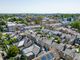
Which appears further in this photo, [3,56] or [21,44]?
[21,44]

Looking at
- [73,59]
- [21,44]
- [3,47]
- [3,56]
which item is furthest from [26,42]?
[73,59]

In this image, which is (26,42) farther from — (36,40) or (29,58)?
(29,58)

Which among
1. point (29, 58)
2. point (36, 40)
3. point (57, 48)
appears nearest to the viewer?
point (29, 58)

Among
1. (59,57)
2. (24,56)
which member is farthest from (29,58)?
(59,57)

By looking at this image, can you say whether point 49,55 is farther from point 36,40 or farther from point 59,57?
point 36,40

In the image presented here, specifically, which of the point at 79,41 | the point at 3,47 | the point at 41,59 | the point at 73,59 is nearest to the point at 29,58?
the point at 41,59

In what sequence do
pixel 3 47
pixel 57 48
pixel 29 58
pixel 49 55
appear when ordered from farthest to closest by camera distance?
1. pixel 3 47
2. pixel 57 48
3. pixel 29 58
4. pixel 49 55

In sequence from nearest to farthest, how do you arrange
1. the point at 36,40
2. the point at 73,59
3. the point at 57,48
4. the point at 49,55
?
the point at 73,59 → the point at 49,55 → the point at 57,48 → the point at 36,40

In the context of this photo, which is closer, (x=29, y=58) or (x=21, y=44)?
(x=29, y=58)

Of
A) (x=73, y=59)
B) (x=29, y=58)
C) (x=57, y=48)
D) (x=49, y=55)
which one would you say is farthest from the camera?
(x=57, y=48)
